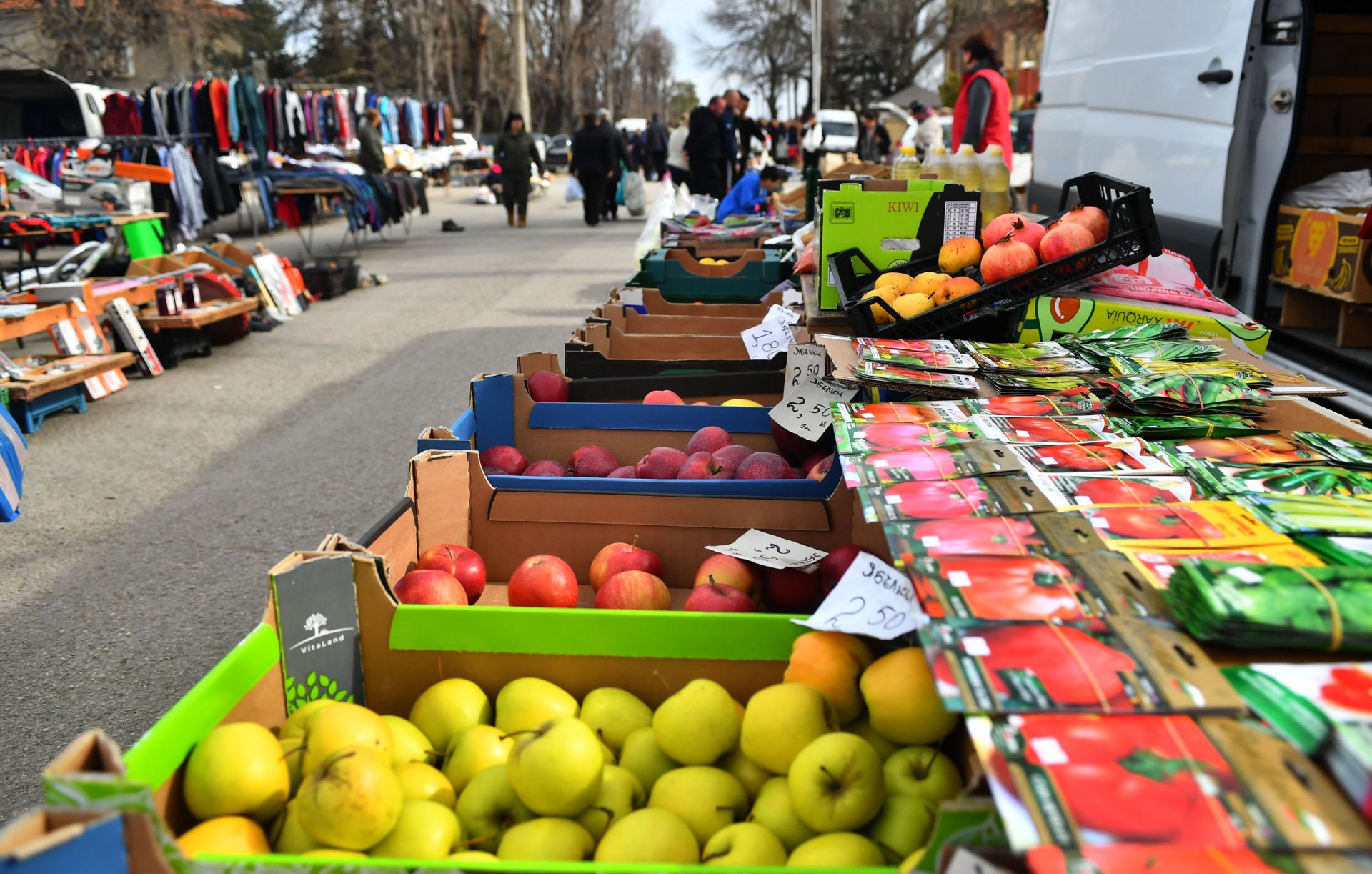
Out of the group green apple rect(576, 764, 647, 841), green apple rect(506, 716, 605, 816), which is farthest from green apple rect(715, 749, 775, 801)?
green apple rect(506, 716, 605, 816)

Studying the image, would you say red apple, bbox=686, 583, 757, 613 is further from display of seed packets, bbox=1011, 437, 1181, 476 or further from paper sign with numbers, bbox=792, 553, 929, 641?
display of seed packets, bbox=1011, 437, 1181, 476

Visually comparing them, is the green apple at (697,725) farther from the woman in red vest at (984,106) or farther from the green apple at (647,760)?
the woman in red vest at (984,106)

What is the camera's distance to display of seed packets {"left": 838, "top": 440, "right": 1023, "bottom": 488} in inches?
71.6

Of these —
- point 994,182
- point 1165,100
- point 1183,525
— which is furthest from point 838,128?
point 1183,525

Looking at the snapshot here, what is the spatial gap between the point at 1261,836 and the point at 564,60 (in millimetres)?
53129

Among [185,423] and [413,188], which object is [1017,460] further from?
[413,188]

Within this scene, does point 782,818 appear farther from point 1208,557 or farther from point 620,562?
point 620,562

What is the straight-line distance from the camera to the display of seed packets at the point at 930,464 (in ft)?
5.96

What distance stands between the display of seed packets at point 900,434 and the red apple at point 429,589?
0.90 m

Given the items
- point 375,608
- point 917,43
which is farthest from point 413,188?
point 917,43

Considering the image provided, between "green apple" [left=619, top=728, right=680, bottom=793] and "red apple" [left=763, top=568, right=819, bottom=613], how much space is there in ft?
2.15

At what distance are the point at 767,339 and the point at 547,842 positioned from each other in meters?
2.63

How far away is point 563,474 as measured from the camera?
119 inches

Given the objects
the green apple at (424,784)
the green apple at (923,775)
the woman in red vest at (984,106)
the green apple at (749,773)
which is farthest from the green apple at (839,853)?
the woman in red vest at (984,106)
